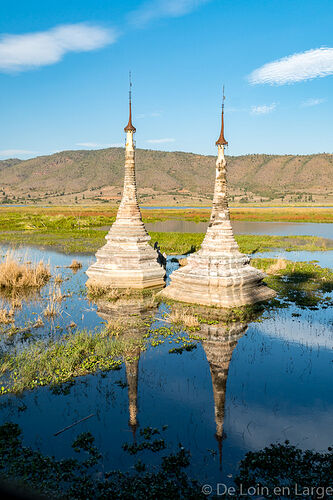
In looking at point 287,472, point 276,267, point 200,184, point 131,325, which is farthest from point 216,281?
point 200,184

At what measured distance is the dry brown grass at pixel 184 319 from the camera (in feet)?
44.3

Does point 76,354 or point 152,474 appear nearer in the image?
point 152,474

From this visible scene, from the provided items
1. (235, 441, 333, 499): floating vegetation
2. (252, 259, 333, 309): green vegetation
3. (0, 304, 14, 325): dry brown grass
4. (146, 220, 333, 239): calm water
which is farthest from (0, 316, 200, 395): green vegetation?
(146, 220, 333, 239): calm water

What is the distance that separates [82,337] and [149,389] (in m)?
3.59

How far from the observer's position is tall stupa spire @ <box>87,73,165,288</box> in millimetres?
18469

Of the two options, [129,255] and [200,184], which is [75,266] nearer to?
[129,255]

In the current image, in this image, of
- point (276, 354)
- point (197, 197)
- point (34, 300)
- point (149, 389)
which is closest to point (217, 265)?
point (276, 354)

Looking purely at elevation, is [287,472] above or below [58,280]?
below

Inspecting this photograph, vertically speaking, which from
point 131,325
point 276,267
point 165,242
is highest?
point 165,242

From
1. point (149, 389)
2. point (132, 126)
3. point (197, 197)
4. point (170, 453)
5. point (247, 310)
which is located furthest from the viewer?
point (197, 197)

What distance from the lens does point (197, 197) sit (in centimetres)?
16188

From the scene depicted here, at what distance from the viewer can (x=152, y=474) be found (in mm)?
6168

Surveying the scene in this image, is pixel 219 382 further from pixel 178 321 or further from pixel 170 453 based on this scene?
pixel 178 321

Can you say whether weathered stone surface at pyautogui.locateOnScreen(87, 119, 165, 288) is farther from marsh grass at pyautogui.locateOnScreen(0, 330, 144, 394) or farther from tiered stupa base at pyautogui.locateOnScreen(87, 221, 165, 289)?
marsh grass at pyautogui.locateOnScreen(0, 330, 144, 394)
